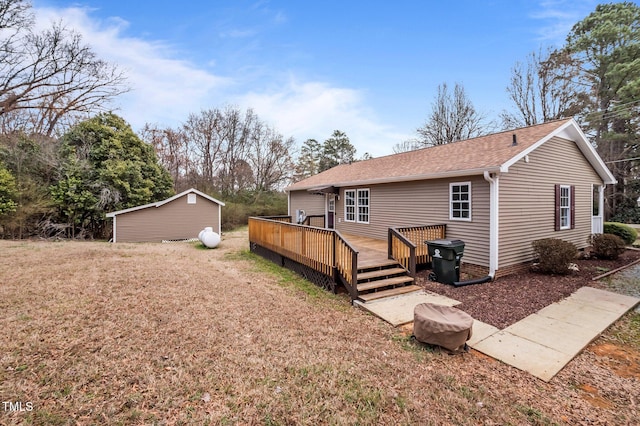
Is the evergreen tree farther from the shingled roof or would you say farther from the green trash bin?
the green trash bin

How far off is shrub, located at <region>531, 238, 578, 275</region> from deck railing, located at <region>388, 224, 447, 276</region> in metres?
2.48

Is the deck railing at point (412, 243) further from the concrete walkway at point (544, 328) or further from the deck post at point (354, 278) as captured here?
the deck post at point (354, 278)

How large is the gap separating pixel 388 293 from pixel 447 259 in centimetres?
190

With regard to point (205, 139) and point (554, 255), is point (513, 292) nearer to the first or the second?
point (554, 255)

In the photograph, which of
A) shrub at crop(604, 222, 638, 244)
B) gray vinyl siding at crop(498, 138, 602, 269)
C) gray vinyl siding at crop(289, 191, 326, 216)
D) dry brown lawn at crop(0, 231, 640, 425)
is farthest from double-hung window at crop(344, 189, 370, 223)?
shrub at crop(604, 222, 638, 244)

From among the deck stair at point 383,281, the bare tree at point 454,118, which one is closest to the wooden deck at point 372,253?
the deck stair at point 383,281

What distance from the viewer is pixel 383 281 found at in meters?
6.03

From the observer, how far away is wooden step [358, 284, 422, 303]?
5464mm

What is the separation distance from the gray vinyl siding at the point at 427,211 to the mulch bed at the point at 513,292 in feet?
3.11

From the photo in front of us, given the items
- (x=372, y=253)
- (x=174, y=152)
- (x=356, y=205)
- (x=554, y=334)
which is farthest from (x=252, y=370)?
(x=174, y=152)

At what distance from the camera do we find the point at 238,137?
2589 cm

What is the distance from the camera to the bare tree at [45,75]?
9164 mm
